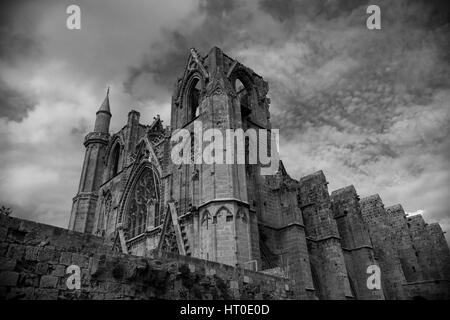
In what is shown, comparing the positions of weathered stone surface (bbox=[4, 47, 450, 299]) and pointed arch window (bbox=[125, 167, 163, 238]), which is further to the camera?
pointed arch window (bbox=[125, 167, 163, 238])

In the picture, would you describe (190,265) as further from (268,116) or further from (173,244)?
(268,116)

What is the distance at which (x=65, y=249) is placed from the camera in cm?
514

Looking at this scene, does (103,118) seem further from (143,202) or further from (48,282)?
(48,282)

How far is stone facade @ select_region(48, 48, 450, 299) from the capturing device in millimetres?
12469

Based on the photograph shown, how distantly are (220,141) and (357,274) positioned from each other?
36.8 ft

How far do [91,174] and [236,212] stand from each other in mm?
14578

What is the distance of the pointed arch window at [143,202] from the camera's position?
1650 centimetres

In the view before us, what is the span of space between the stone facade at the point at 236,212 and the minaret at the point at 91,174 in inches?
2.8

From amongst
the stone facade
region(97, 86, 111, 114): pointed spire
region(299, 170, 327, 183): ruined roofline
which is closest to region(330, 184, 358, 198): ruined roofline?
the stone facade

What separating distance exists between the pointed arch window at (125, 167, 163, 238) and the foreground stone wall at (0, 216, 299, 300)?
9909 mm

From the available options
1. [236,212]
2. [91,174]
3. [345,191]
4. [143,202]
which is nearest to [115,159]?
[91,174]

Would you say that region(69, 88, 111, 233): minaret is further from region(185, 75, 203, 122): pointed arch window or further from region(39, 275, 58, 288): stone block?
region(39, 275, 58, 288): stone block

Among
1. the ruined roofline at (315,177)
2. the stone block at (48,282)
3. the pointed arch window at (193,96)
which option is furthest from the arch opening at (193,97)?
the stone block at (48,282)

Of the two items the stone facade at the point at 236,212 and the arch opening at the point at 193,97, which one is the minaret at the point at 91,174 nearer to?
the stone facade at the point at 236,212
